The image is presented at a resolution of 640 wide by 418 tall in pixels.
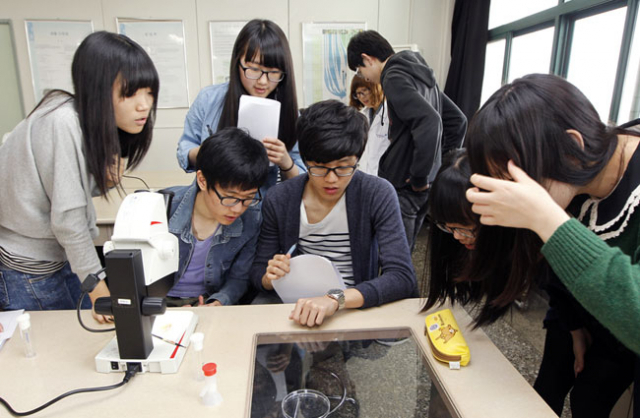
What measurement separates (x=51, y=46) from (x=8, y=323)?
3289 mm

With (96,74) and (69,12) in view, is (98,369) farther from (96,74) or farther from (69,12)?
(69,12)

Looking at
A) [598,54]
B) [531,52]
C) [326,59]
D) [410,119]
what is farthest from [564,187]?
[326,59]

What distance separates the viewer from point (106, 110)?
100 cm

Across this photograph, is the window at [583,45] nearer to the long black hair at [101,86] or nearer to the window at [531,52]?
the window at [531,52]

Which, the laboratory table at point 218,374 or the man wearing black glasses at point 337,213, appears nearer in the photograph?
the laboratory table at point 218,374

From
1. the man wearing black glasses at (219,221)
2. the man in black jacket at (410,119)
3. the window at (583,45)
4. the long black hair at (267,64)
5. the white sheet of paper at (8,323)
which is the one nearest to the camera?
the white sheet of paper at (8,323)

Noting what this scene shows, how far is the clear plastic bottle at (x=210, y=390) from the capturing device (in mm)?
737

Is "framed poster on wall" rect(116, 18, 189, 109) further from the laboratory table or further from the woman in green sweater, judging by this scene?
the woman in green sweater

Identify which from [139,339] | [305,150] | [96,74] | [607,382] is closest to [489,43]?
[305,150]

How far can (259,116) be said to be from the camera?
56.9 inches

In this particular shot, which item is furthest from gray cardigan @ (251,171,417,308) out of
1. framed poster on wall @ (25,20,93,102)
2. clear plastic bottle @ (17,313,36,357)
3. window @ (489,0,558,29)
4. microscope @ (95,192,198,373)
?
framed poster on wall @ (25,20,93,102)

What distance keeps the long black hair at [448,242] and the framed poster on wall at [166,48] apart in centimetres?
305

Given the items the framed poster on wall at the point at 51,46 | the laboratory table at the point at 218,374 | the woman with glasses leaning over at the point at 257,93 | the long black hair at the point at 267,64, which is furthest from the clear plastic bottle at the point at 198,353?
the framed poster on wall at the point at 51,46

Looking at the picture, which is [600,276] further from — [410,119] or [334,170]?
[410,119]
